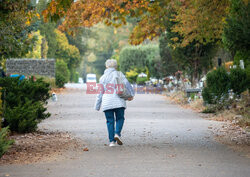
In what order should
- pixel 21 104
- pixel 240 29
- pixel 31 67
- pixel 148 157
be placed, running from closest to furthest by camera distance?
pixel 148 157
pixel 240 29
pixel 21 104
pixel 31 67

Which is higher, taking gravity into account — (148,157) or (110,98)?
(110,98)

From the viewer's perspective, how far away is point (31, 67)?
43562 millimetres

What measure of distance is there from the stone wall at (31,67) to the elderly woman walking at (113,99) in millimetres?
31367

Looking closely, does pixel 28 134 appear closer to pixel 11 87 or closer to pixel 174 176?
pixel 11 87

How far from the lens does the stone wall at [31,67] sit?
42.6m

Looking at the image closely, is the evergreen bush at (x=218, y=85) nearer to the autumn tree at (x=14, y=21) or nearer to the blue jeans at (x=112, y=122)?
the autumn tree at (x=14, y=21)

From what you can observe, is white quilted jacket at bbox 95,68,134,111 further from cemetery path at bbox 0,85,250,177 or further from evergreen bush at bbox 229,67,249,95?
evergreen bush at bbox 229,67,249,95

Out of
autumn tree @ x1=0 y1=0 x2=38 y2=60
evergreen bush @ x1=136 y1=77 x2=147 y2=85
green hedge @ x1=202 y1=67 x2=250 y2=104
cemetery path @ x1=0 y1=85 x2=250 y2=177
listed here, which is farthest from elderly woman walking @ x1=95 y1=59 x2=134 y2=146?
evergreen bush @ x1=136 y1=77 x2=147 y2=85

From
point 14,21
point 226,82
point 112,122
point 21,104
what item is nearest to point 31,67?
point 226,82

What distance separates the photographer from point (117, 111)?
11.4 metres

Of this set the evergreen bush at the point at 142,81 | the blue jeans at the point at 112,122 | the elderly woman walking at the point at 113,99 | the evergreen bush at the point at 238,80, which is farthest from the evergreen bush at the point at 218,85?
the evergreen bush at the point at 142,81

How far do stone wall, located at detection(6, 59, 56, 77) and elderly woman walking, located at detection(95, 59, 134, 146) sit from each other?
3137 centimetres

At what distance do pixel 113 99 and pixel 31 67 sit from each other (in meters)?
33.1

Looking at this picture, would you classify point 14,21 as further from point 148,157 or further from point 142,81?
point 142,81
